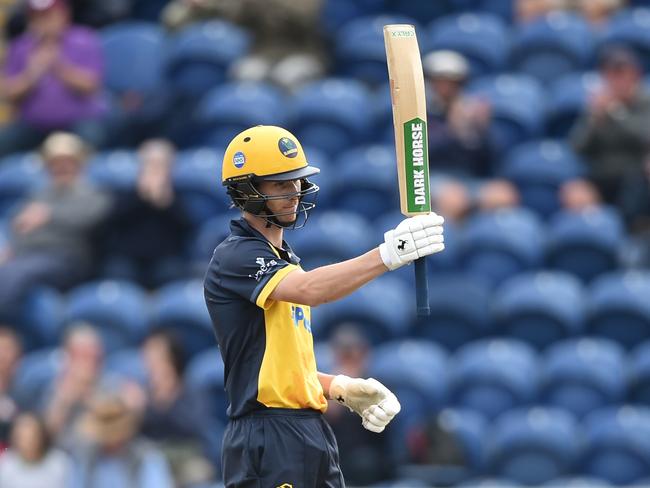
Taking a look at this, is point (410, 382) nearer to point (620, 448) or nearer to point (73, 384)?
point (620, 448)

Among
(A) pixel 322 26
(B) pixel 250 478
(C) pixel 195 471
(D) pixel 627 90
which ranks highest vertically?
(A) pixel 322 26

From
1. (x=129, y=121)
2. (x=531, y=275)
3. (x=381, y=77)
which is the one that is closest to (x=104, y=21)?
(x=129, y=121)

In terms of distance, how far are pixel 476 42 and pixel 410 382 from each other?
11.8 feet

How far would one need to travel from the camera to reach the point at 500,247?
10.4m

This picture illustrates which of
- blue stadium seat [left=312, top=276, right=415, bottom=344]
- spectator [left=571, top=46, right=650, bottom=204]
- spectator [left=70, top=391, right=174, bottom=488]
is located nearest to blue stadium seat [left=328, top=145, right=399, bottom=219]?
blue stadium seat [left=312, top=276, right=415, bottom=344]

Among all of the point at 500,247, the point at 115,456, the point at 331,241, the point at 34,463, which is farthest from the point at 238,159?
the point at 500,247

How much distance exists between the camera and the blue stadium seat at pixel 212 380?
976cm

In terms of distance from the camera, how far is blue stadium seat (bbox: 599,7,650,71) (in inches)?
464

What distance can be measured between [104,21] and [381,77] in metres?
2.72

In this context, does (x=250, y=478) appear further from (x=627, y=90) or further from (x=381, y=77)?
(x=381, y=77)

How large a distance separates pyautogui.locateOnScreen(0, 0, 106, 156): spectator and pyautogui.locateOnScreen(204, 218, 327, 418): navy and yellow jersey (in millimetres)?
6863

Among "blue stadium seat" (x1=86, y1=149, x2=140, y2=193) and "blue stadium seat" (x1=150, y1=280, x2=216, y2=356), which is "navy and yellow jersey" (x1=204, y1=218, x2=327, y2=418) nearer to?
"blue stadium seat" (x1=150, y1=280, x2=216, y2=356)

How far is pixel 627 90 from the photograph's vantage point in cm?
1094

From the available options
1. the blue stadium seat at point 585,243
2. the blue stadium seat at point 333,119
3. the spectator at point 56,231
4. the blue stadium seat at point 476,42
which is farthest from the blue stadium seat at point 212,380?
the blue stadium seat at point 476,42
